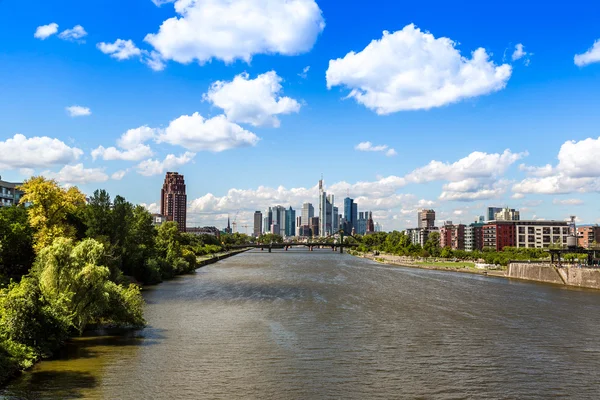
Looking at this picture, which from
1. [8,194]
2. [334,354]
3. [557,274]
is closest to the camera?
[334,354]

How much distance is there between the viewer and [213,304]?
65.8 m

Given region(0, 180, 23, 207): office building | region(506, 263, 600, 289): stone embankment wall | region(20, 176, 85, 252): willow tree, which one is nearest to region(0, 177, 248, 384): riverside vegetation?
region(20, 176, 85, 252): willow tree

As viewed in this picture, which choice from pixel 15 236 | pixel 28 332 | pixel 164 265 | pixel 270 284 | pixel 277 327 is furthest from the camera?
pixel 164 265

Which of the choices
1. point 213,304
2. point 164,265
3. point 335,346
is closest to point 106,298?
point 335,346

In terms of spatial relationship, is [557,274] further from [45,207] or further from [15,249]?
[15,249]

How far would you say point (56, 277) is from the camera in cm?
4238

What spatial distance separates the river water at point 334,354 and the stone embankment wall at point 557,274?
31166mm

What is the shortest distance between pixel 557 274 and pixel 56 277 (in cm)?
9540

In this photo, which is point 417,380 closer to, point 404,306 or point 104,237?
point 404,306

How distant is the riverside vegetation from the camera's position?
3475 centimetres

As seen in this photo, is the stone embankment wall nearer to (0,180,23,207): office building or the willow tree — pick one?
the willow tree

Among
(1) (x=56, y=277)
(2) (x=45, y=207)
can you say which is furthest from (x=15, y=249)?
(1) (x=56, y=277)

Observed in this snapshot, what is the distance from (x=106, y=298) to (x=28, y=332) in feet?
26.9

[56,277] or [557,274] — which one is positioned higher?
[56,277]
